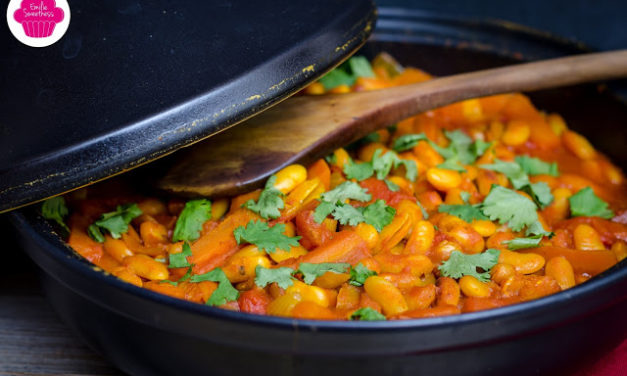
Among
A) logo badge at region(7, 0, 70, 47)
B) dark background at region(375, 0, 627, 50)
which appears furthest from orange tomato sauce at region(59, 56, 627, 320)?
dark background at region(375, 0, 627, 50)

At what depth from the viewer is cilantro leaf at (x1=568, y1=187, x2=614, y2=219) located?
6.83 feet

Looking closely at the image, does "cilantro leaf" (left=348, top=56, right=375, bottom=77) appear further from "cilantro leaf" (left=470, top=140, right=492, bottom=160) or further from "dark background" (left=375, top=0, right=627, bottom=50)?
"dark background" (left=375, top=0, right=627, bottom=50)

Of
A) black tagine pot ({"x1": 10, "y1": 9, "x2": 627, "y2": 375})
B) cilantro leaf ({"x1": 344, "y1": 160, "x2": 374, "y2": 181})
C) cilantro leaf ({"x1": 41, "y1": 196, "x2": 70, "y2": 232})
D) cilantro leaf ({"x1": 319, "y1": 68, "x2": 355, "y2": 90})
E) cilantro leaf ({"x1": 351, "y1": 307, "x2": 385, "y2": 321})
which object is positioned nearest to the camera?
black tagine pot ({"x1": 10, "y1": 9, "x2": 627, "y2": 375})

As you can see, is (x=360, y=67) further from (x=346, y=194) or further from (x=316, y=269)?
(x=316, y=269)

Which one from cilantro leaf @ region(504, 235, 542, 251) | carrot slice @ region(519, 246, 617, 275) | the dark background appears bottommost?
carrot slice @ region(519, 246, 617, 275)

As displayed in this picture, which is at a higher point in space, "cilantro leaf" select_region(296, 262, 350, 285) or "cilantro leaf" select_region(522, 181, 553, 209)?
"cilantro leaf" select_region(522, 181, 553, 209)

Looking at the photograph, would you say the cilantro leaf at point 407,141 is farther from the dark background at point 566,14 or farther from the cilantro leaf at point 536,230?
the dark background at point 566,14

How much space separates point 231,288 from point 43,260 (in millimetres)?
459

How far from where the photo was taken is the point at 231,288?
1.58m

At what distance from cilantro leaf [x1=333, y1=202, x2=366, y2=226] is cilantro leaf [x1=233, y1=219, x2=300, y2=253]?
131mm

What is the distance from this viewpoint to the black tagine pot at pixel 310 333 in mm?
1238

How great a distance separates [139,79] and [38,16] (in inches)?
15.2

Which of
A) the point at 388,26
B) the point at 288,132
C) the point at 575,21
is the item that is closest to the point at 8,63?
the point at 288,132

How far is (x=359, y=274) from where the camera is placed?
158 centimetres
